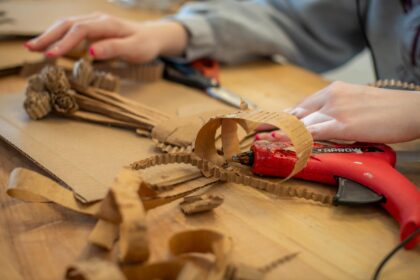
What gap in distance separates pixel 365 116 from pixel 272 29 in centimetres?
51

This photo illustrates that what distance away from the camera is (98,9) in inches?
53.8

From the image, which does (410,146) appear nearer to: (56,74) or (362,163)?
(362,163)

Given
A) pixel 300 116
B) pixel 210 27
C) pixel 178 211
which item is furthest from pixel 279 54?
pixel 178 211

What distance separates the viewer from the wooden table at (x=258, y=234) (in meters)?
0.48

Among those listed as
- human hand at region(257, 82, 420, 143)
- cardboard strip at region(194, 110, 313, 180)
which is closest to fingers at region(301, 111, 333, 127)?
human hand at region(257, 82, 420, 143)

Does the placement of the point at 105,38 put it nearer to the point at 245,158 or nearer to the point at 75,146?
the point at 75,146

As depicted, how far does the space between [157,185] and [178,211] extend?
0.14 feet

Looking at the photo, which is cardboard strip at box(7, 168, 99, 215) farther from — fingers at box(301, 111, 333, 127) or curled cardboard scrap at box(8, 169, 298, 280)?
fingers at box(301, 111, 333, 127)

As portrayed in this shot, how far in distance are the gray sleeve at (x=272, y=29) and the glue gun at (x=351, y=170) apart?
0.46 m

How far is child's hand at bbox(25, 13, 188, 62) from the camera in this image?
2.96ft

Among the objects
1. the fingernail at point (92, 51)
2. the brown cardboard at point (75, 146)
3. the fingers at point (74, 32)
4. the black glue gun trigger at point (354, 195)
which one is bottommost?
the brown cardboard at point (75, 146)

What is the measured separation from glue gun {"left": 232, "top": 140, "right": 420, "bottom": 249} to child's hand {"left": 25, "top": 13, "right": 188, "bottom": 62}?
403 millimetres

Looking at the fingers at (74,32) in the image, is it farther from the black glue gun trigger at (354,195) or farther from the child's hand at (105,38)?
the black glue gun trigger at (354,195)

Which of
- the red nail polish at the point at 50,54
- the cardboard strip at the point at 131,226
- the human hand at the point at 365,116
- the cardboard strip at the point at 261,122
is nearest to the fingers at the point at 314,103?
the human hand at the point at 365,116
